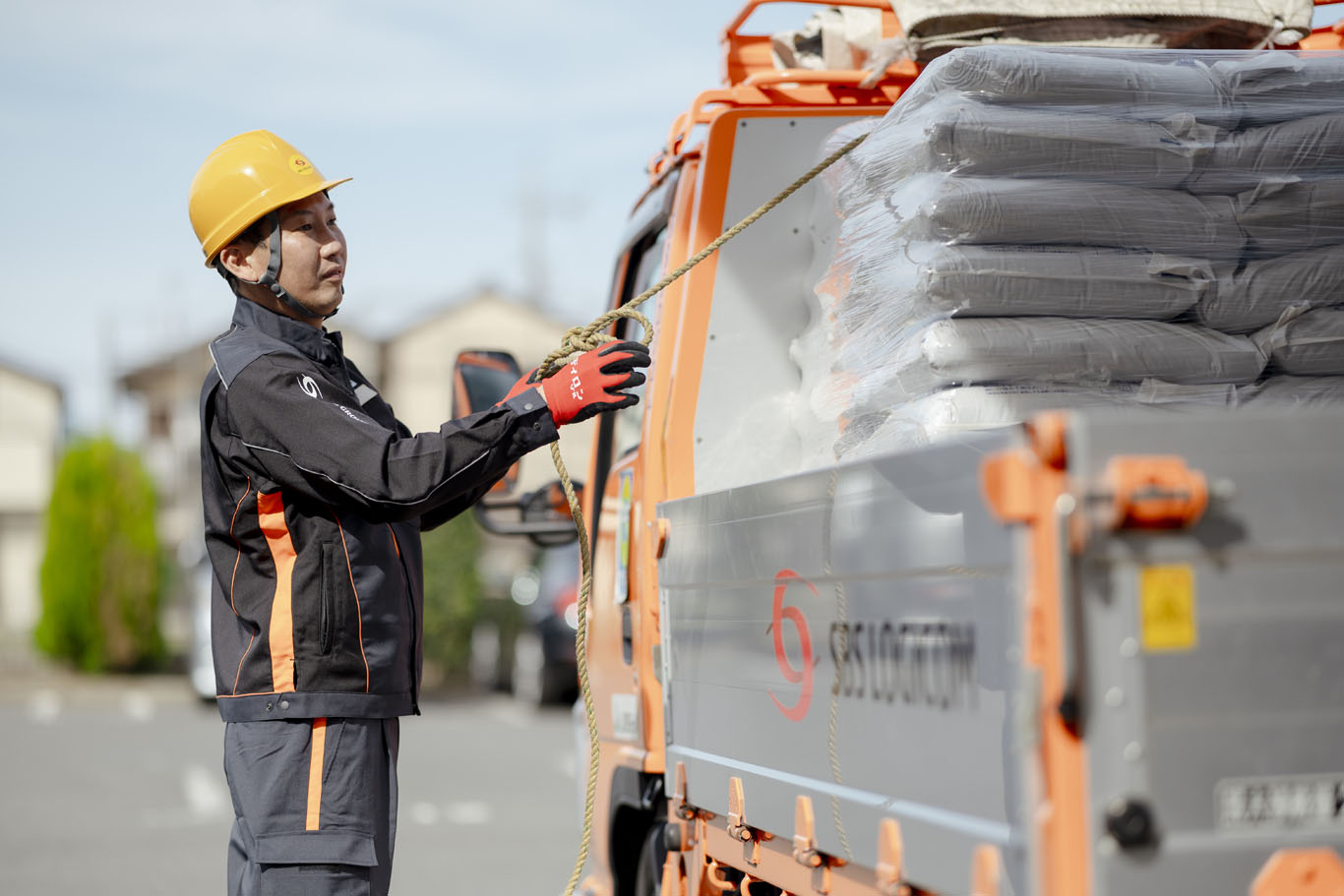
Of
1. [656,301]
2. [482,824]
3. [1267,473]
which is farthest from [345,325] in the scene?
[1267,473]

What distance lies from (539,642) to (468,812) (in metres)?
6.72

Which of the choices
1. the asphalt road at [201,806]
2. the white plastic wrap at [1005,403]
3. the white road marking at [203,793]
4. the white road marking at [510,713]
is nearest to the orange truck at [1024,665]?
the white plastic wrap at [1005,403]

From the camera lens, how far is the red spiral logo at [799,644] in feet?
8.44

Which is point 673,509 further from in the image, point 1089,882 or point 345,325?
point 345,325

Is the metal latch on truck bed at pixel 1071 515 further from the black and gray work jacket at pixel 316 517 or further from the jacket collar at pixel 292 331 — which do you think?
the jacket collar at pixel 292 331

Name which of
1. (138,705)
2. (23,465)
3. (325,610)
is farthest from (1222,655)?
(23,465)

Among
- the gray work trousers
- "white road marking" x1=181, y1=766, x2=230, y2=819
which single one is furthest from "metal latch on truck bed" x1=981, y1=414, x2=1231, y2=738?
"white road marking" x1=181, y1=766, x2=230, y2=819

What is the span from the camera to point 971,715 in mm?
2012

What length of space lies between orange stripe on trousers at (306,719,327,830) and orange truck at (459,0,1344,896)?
750 millimetres

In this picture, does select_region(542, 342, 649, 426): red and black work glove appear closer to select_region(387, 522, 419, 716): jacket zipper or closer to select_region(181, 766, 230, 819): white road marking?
select_region(387, 522, 419, 716): jacket zipper

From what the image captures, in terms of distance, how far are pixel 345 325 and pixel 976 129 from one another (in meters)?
38.2

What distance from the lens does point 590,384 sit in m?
3.13

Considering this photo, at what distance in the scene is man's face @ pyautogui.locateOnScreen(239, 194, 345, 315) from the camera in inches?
133

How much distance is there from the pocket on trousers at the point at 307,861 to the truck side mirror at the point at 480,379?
137cm
